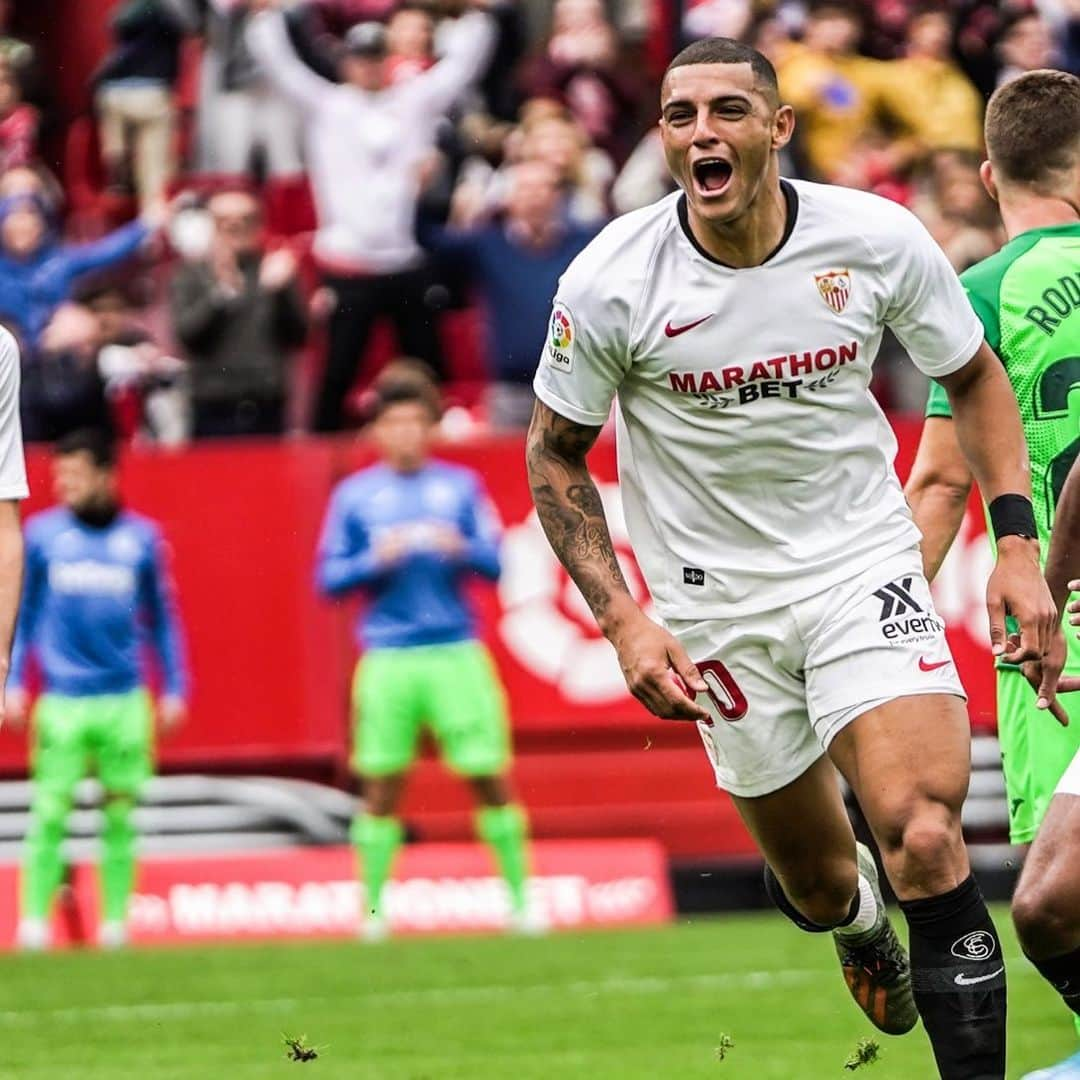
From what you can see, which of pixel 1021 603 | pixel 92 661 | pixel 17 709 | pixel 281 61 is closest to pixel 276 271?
pixel 281 61

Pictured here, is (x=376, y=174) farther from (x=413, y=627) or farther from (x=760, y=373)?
(x=760, y=373)

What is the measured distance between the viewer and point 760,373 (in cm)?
658

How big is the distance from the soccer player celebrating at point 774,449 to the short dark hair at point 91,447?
7469mm

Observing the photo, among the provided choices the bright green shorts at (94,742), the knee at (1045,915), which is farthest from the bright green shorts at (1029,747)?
the bright green shorts at (94,742)

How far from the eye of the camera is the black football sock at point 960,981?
6.11 m

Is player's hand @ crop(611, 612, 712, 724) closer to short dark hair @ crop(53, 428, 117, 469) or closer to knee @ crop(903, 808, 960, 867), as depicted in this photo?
knee @ crop(903, 808, 960, 867)

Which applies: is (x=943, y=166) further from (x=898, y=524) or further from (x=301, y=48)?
(x=898, y=524)

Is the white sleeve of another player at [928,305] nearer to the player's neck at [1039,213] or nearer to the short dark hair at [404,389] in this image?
the player's neck at [1039,213]

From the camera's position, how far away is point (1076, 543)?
6.64m

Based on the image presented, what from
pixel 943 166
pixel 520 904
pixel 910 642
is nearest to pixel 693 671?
pixel 910 642

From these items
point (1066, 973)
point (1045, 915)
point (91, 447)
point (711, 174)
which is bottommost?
point (91, 447)

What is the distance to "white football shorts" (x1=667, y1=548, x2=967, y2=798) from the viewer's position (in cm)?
654

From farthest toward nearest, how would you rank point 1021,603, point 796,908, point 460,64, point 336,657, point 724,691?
point 460,64 → point 336,657 → point 796,908 → point 724,691 → point 1021,603

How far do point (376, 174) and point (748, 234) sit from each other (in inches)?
365
